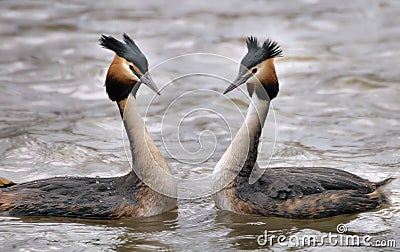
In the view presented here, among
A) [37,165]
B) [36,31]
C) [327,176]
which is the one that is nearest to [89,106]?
[37,165]

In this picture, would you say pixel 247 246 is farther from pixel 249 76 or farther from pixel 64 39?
pixel 64 39

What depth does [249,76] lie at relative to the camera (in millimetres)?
8828

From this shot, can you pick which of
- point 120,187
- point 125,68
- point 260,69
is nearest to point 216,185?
point 120,187

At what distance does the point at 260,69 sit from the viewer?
8812 mm

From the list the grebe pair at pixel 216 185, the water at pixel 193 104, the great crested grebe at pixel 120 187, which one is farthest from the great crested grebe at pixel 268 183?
the great crested grebe at pixel 120 187

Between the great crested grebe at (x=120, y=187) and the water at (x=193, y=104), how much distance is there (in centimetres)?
12

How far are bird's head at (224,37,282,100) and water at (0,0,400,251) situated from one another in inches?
53.6

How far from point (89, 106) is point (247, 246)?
5.96 meters

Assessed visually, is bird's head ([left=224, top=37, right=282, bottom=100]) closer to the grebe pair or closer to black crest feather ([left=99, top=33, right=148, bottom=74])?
the grebe pair

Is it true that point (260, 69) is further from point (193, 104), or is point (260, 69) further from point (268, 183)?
point (193, 104)

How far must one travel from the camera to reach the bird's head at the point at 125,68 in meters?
8.56

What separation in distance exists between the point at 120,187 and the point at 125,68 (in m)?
1.22

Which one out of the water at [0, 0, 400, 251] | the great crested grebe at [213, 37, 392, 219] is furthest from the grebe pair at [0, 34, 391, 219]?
the water at [0, 0, 400, 251]

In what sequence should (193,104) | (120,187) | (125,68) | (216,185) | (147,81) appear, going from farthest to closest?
(193,104) < (216,185) < (120,187) < (125,68) < (147,81)
